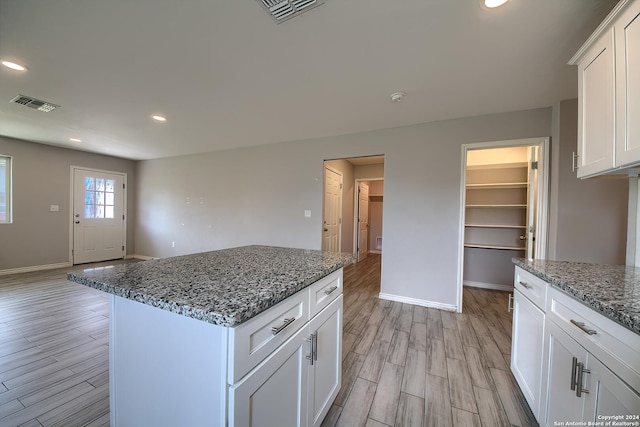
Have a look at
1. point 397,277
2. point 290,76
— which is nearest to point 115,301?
point 290,76

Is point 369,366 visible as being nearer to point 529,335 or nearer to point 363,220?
point 529,335

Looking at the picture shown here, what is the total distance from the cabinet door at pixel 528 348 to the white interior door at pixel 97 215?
731 centimetres

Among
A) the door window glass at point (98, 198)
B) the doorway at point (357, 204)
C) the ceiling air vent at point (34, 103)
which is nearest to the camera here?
the ceiling air vent at point (34, 103)

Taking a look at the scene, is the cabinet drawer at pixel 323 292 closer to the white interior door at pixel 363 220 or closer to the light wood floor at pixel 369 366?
the light wood floor at pixel 369 366

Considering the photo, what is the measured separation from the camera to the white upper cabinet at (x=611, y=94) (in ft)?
3.61

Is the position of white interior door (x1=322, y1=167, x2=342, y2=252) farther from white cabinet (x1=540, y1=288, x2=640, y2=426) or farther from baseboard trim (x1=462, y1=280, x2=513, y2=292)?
white cabinet (x1=540, y1=288, x2=640, y2=426)

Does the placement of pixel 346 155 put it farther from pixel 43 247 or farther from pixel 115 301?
pixel 43 247

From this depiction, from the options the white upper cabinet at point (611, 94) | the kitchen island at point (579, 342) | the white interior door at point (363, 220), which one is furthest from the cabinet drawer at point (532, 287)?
the white interior door at point (363, 220)

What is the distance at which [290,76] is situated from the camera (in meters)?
2.10

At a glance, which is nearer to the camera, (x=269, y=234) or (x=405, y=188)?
(x=405, y=188)

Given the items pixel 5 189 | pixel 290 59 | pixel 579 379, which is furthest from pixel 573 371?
pixel 5 189

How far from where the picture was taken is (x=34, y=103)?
2.68 m

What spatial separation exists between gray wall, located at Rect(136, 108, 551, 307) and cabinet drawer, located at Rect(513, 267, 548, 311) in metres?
1.39

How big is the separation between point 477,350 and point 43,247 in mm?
7186
